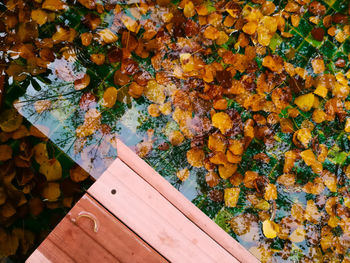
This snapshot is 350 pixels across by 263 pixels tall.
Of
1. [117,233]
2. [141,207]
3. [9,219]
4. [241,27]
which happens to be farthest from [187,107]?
[9,219]

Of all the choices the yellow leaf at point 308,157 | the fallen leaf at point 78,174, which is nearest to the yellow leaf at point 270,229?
the yellow leaf at point 308,157

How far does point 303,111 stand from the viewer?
182 cm

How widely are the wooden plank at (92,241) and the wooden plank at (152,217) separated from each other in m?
0.03

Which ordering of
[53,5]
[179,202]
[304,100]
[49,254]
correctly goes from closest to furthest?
[49,254] < [179,202] < [53,5] < [304,100]

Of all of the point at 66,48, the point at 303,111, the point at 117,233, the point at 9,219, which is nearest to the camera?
the point at 117,233

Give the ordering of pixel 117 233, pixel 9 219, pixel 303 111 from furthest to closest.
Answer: pixel 303 111 → pixel 9 219 → pixel 117 233

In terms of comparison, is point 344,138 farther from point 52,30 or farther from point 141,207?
point 52,30

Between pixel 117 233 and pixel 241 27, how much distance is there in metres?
1.49

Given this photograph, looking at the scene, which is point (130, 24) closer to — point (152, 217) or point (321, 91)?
point (152, 217)

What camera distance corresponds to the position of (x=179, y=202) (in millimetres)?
1188

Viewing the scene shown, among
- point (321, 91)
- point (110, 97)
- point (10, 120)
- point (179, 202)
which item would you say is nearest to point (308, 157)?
point (321, 91)

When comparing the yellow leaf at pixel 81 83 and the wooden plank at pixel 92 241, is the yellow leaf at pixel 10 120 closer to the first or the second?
the yellow leaf at pixel 81 83

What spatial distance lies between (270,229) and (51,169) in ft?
4.68

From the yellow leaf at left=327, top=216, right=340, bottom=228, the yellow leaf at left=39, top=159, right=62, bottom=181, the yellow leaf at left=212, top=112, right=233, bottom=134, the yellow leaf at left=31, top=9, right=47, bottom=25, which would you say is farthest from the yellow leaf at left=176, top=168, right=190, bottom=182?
the yellow leaf at left=31, top=9, right=47, bottom=25
